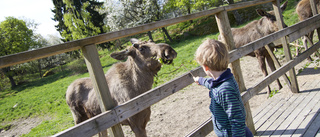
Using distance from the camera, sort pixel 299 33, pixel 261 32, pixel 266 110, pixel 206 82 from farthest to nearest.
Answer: pixel 261 32 → pixel 299 33 → pixel 266 110 → pixel 206 82

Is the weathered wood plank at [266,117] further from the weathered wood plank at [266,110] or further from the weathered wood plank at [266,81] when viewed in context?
the weathered wood plank at [266,81]

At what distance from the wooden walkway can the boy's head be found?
7.08 ft

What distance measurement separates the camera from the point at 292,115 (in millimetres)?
3746

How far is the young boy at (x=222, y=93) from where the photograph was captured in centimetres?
183

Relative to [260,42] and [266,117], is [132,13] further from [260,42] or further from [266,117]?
[266,117]

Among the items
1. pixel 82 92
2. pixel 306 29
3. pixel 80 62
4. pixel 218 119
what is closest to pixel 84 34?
pixel 80 62

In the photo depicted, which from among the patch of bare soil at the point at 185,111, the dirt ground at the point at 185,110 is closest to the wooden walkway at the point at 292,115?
the patch of bare soil at the point at 185,111

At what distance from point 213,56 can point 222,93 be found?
358 millimetres

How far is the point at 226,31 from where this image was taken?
323cm

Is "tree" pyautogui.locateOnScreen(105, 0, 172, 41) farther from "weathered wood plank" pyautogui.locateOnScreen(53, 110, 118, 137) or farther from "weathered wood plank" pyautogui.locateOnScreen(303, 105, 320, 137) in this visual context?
"weathered wood plank" pyautogui.locateOnScreen(53, 110, 118, 137)

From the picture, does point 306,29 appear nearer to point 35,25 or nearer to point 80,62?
point 80,62

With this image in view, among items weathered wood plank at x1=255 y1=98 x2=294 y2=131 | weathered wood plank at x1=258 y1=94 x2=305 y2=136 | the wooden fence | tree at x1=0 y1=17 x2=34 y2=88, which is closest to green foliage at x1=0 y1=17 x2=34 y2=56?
tree at x1=0 y1=17 x2=34 y2=88

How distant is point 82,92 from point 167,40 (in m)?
20.8

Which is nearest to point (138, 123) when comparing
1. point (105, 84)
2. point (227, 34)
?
point (105, 84)
